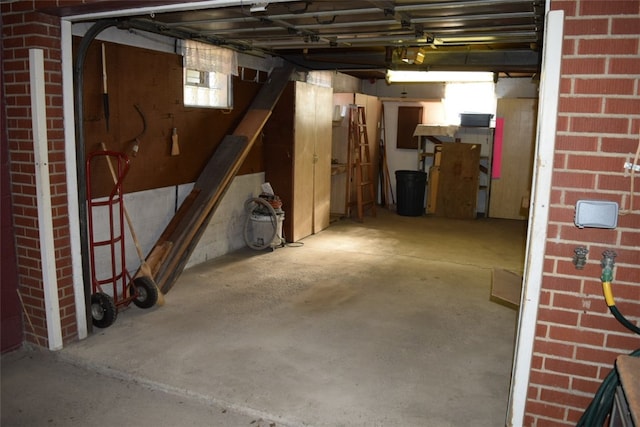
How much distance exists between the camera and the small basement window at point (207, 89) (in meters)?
5.43

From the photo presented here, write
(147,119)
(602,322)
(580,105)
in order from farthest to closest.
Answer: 1. (147,119)
2. (602,322)
3. (580,105)

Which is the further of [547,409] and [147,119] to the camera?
[147,119]

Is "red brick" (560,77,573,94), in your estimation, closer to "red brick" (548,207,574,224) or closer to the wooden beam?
"red brick" (548,207,574,224)

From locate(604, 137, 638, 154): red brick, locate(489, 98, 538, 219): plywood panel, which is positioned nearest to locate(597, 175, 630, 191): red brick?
locate(604, 137, 638, 154): red brick

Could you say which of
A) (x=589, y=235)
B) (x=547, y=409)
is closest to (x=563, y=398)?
(x=547, y=409)

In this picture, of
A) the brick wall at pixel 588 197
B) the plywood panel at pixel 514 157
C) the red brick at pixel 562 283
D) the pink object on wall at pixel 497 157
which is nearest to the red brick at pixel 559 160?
the brick wall at pixel 588 197

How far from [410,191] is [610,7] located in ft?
23.2

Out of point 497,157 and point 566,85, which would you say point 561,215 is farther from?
point 497,157

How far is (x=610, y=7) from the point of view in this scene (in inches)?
80.0

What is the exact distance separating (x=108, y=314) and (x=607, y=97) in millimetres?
3559

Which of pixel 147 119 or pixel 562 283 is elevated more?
pixel 147 119

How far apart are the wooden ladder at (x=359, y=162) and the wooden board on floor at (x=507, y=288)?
3.99 meters

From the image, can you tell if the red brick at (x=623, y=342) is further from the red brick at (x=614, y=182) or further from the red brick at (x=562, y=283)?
the red brick at (x=614, y=182)

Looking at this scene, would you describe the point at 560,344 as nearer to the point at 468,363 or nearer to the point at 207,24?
the point at 468,363
